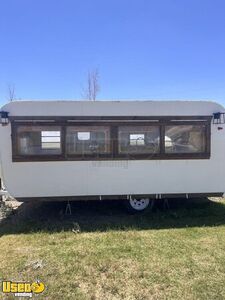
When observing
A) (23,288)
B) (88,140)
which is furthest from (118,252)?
(88,140)

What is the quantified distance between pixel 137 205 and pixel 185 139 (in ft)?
6.60

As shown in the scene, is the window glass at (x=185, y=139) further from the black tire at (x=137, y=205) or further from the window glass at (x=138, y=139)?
the black tire at (x=137, y=205)

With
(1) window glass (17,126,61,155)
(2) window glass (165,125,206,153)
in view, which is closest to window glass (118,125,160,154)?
(2) window glass (165,125,206,153)

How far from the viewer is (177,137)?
730 centimetres

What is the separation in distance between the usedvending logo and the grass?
0.35 feet

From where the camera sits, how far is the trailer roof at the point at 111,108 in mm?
6914

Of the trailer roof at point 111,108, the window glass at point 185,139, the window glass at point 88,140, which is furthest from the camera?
the window glass at point 185,139

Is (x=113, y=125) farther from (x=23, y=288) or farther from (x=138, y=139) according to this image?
(x=23, y=288)

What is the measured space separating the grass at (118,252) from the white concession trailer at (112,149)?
62cm

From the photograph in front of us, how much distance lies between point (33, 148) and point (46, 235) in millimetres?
2020

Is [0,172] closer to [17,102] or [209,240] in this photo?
[17,102]

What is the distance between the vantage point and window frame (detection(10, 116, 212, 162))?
6922 mm

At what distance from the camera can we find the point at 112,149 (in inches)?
282

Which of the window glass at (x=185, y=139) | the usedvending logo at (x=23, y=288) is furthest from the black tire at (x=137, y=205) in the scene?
the usedvending logo at (x=23, y=288)
